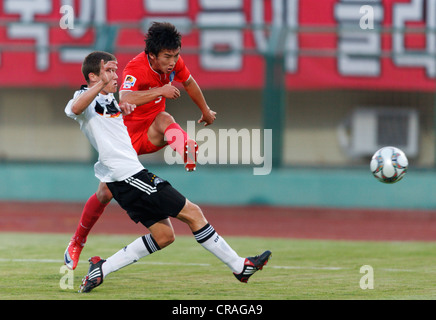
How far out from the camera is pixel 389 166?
27.9 ft

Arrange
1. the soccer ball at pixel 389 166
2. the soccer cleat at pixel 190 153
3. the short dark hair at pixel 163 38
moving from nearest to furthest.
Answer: the short dark hair at pixel 163 38, the soccer cleat at pixel 190 153, the soccer ball at pixel 389 166

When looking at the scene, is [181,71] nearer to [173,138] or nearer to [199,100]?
[199,100]

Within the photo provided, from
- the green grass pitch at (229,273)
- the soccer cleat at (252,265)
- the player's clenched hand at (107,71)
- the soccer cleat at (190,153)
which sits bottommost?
the green grass pitch at (229,273)

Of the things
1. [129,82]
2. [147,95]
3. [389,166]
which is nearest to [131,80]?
[129,82]

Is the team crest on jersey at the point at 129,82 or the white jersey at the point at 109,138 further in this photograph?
the team crest on jersey at the point at 129,82

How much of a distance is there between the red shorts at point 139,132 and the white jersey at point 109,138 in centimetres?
111

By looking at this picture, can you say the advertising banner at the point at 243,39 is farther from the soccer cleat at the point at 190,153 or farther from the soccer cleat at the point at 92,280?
the soccer cleat at the point at 92,280

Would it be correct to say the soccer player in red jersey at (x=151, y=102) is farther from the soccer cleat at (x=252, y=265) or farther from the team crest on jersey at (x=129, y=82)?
the soccer cleat at (x=252, y=265)

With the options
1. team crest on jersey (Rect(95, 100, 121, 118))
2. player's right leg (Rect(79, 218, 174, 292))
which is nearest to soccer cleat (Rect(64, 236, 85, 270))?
player's right leg (Rect(79, 218, 174, 292))

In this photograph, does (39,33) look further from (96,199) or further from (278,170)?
(96,199)

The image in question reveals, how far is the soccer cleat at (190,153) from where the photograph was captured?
23.6 ft

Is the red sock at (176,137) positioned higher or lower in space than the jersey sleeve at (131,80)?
lower

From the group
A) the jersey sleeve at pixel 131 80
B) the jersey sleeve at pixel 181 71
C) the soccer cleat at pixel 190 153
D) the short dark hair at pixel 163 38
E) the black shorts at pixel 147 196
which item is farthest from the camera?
the jersey sleeve at pixel 181 71

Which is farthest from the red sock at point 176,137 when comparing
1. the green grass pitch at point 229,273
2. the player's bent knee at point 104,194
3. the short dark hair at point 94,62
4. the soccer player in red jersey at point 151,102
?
the green grass pitch at point 229,273
